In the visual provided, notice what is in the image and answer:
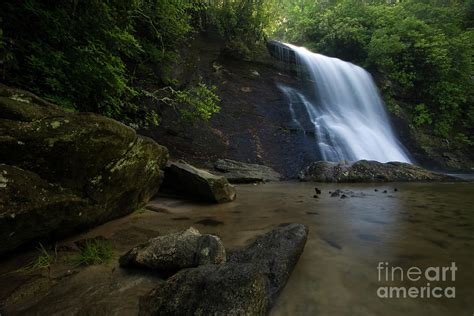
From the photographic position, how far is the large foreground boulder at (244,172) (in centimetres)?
791

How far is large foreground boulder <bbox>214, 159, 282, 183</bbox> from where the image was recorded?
7.91 metres

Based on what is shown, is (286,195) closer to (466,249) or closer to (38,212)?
(466,249)

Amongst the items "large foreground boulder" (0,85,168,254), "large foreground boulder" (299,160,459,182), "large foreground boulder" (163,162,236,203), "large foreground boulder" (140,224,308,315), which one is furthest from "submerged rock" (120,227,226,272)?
"large foreground boulder" (299,160,459,182)

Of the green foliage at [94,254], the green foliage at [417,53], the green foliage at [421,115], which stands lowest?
the green foliage at [94,254]

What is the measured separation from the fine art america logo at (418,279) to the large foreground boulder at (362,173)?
6.16m

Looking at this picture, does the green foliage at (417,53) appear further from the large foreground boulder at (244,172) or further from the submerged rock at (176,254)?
the submerged rock at (176,254)

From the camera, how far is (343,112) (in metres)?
13.9

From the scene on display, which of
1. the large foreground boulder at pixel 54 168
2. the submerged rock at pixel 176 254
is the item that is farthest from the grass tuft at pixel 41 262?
the submerged rock at pixel 176 254

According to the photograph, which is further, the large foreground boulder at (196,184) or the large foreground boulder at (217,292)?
the large foreground boulder at (196,184)

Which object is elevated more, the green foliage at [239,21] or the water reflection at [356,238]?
the green foliage at [239,21]

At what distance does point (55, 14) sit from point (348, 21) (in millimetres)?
19468

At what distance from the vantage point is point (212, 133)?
32.4 ft

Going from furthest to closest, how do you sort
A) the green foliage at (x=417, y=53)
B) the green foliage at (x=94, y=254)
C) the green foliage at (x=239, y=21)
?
the green foliage at (x=417, y=53) < the green foliage at (x=239, y=21) < the green foliage at (x=94, y=254)

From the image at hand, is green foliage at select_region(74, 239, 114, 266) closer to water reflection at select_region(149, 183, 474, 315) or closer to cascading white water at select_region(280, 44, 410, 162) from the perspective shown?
water reflection at select_region(149, 183, 474, 315)
